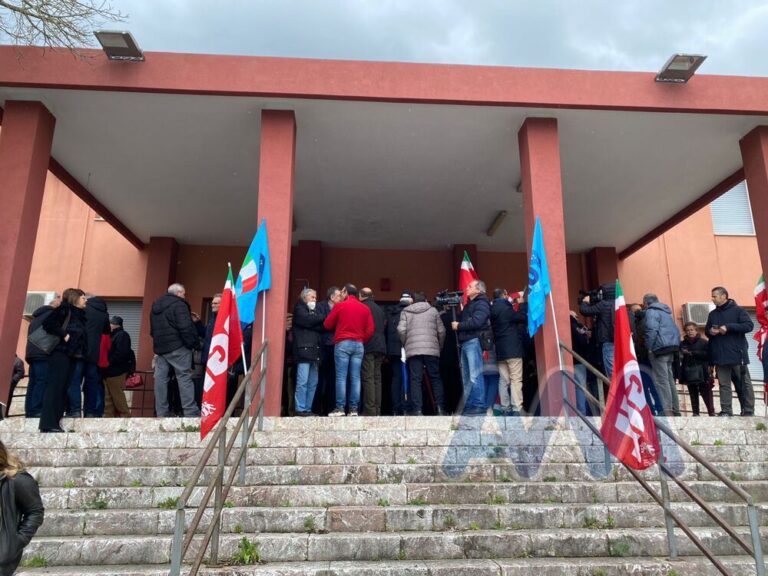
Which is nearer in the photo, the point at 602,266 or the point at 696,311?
the point at 696,311

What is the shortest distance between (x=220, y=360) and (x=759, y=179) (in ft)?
23.6

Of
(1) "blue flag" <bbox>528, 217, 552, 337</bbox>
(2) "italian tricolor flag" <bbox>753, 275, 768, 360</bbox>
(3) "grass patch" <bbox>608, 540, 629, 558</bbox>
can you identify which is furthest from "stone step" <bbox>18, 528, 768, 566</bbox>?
(2) "italian tricolor flag" <bbox>753, 275, 768, 360</bbox>

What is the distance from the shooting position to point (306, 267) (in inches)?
491

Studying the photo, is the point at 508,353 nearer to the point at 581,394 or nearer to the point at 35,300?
the point at 581,394

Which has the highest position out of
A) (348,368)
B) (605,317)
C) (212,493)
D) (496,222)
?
(496,222)

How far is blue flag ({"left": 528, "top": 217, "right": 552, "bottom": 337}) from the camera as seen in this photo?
709 centimetres

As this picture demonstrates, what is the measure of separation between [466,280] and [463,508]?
4623mm

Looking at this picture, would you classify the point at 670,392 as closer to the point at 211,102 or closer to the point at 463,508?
the point at 463,508

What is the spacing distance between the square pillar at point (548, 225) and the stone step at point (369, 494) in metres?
1.96

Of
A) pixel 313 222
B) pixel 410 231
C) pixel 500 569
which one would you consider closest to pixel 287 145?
pixel 313 222

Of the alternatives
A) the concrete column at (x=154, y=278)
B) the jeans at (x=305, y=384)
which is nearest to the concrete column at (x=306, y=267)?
the concrete column at (x=154, y=278)

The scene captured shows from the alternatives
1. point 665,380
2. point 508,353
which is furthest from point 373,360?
point 665,380

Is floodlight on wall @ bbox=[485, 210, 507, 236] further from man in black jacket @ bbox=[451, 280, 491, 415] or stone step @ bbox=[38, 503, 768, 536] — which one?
stone step @ bbox=[38, 503, 768, 536]

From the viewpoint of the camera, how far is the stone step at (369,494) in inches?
185
